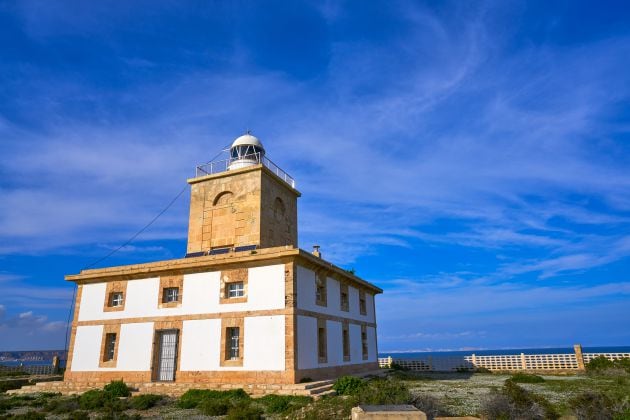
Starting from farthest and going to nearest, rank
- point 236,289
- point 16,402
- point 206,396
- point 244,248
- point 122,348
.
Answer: point 244,248 < point 122,348 < point 236,289 < point 16,402 < point 206,396

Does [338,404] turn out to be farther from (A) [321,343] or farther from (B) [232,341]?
(A) [321,343]

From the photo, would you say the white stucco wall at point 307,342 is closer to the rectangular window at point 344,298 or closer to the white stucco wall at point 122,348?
the rectangular window at point 344,298

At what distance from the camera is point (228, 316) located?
17641 mm

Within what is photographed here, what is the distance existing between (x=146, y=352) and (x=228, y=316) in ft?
14.6

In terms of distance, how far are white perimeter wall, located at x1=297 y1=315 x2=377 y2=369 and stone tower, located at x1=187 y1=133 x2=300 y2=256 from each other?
15.8ft

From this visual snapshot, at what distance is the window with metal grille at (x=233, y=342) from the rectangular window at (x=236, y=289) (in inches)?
54.3

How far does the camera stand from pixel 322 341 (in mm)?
19109

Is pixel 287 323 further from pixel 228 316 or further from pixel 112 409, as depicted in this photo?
pixel 112 409

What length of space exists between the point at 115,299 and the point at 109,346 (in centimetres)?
221

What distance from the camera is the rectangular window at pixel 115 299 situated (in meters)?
20.8

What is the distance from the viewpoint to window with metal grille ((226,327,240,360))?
1732 centimetres

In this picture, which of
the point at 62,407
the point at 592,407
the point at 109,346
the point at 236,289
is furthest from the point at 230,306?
the point at 592,407

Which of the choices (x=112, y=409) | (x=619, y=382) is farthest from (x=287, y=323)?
(x=619, y=382)

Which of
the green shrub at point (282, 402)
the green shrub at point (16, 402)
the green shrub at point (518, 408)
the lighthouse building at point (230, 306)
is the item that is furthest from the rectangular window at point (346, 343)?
the green shrub at point (16, 402)
